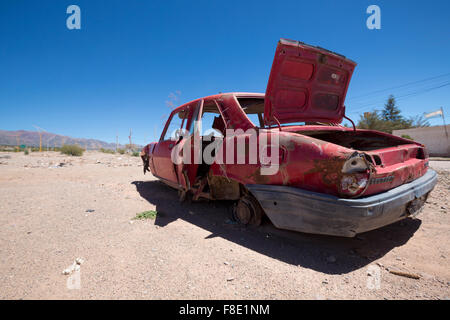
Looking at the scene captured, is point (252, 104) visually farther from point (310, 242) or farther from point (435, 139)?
point (435, 139)

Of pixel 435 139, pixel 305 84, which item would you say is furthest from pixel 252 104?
pixel 435 139

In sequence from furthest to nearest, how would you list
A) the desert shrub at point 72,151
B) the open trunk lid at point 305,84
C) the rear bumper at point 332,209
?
the desert shrub at point 72,151, the open trunk lid at point 305,84, the rear bumper at point 332,209

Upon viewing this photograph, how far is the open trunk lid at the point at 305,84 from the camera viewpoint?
7.70 ft

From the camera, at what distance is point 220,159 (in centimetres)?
264

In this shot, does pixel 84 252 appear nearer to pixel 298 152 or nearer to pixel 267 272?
pixel 267 272

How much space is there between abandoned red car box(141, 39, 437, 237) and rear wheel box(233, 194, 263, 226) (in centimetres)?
1

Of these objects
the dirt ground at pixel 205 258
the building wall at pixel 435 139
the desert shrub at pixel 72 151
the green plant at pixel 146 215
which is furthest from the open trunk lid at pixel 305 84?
the building wall at pixel 435 139

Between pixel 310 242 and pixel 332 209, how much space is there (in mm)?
743

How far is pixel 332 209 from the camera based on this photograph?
173cm

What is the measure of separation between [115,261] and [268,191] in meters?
1.54

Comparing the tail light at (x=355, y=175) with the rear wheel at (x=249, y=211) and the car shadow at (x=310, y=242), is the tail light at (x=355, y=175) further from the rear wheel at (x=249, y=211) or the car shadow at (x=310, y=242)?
the rear wheel at (x=249, y=211)

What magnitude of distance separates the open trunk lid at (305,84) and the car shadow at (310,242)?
51.4 inches

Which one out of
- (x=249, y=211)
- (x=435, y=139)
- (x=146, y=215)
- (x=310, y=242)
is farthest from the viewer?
(x=435, y=139)

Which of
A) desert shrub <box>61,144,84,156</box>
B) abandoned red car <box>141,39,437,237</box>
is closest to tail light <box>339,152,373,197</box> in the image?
abandoned red car <box>141,39,437,237</box>
